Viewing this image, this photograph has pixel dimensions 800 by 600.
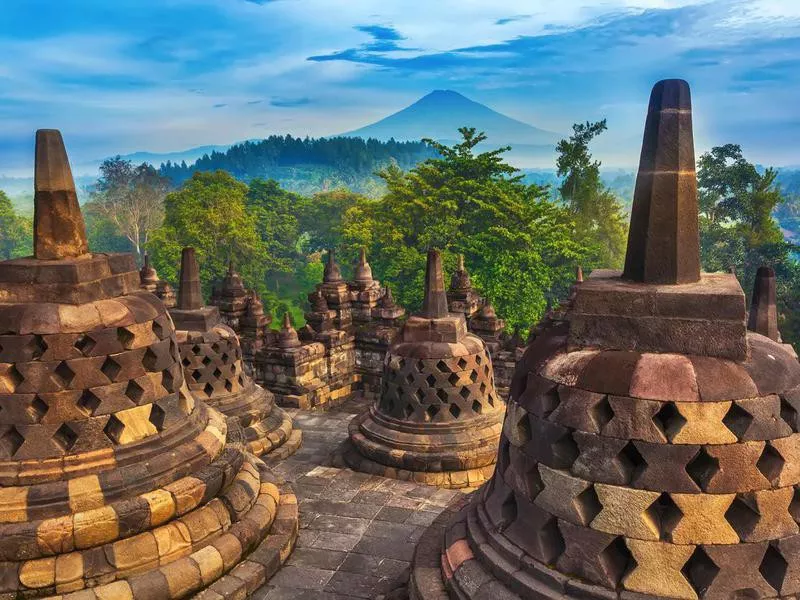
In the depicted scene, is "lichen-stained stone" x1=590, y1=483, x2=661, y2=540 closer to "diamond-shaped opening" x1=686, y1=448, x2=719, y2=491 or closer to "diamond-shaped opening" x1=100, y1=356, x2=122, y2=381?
"diamond-shaped opening" x1=686, y1=448, x2=719, y2=491

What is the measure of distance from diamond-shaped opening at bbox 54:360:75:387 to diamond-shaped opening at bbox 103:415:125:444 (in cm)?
45

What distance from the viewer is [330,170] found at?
116 m

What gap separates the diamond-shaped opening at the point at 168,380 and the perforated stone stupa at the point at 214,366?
393cm

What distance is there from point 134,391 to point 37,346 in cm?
81

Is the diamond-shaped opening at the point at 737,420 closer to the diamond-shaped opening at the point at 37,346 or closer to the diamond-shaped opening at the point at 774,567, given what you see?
the diamond-shaped opening at the point at 774,567

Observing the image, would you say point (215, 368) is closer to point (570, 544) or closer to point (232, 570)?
point (232, 570)

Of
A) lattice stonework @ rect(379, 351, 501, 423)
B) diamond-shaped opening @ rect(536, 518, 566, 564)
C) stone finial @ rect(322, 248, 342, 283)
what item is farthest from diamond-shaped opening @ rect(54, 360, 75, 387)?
stone finial @ rect(322, 248, 342, 283)

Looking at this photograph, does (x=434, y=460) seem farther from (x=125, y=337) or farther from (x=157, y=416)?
(x=125, y=337)

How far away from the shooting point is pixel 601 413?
11.1 feet

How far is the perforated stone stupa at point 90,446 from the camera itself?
4633mm

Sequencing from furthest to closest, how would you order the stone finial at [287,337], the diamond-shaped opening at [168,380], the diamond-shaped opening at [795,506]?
1. the stone finial at [287,337]
2. the diamond-shaped opening at [168,380]
3. the diamond-shaped opening at [795,506]

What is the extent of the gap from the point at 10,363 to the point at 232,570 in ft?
8.14

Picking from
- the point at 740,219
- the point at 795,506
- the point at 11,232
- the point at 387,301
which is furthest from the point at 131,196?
the point at 795,506

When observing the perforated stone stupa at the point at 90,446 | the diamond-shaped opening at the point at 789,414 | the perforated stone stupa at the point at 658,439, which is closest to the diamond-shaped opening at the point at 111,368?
the perforated stone stupa at the point at 90,446
